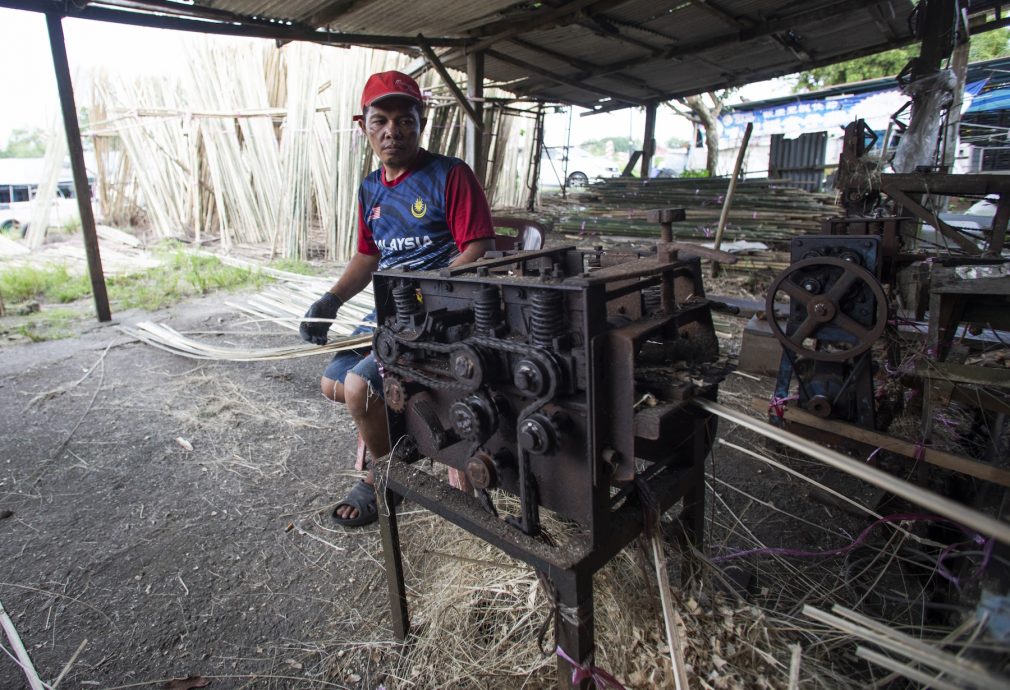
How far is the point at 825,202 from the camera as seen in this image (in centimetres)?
727

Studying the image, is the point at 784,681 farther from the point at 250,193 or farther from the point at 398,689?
the point at 250,193

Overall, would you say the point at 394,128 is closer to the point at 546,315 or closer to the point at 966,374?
the point at 546,315

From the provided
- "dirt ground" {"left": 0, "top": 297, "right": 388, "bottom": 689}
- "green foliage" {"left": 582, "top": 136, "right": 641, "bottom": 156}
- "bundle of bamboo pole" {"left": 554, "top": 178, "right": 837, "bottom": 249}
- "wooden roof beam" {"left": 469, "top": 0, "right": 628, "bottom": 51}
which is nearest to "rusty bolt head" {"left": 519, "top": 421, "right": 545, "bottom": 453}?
"dirt ground" {"left": 0, "top": 297, "right": 388, "bottom": 689}

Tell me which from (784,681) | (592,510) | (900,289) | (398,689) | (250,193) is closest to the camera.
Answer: (592,510)

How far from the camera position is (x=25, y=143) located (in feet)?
97.1

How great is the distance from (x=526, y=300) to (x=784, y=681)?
109 centimetres

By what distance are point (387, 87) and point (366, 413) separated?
1.27m

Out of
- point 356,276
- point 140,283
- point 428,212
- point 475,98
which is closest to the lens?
point 428,212

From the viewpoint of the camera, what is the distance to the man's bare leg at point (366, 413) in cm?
218

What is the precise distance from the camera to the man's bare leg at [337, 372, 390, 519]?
7.15 feet

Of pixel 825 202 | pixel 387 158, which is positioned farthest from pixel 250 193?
pixel 825 202

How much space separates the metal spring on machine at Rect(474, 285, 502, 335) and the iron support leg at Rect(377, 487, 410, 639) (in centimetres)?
65

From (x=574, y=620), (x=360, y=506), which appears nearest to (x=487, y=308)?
(x=574, y=620)

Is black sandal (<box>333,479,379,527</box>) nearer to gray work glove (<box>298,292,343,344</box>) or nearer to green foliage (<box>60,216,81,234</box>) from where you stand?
gray work glove (<box>298,292,343,344</box>)
